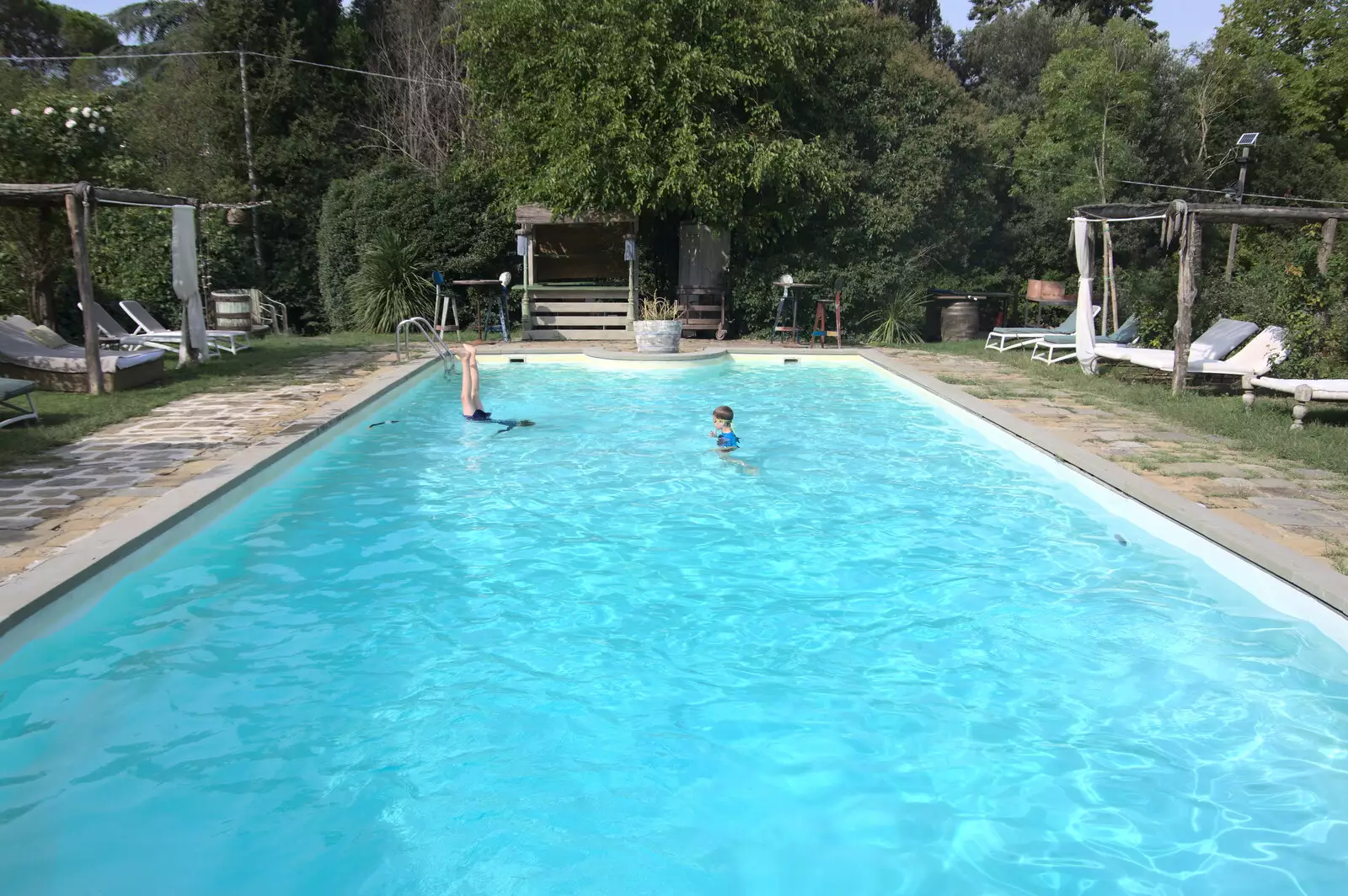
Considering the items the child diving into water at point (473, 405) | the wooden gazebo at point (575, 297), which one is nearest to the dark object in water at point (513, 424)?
the child diving into water at point (473, 405)

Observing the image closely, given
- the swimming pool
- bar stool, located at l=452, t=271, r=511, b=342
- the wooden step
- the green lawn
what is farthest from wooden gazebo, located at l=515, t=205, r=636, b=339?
the swimming pool

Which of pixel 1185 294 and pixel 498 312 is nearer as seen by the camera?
pixel 1185 294

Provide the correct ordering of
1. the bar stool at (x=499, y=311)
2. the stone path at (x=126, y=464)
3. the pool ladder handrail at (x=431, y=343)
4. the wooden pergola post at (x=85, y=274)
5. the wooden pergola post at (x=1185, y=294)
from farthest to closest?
the bar stool at (x=499, y=311) < the pool ladder handrail at (x=431, y=343) < the wooden pergola post at (x=1185, y=294) < the wooden pergola post at (x=85, y=274) < the stone path at (x=126, y=464)

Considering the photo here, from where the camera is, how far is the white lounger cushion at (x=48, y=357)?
9742 millimetres

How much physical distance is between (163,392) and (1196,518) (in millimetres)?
10098

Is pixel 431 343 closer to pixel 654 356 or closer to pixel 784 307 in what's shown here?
pixel 654 356

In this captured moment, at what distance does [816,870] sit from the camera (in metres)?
3.19

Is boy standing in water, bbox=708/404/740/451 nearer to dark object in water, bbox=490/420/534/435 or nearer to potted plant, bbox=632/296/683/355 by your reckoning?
dark object in water, bbox=490/420/534/435

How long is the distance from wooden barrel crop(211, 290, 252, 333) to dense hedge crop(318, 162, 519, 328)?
3880 millimetres

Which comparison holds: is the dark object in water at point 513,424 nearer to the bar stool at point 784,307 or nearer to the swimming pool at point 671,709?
the swimming pool at point 671,709

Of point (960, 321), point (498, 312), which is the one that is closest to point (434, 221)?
point (498, 312)

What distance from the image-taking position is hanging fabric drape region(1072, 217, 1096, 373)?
1237 centimetres

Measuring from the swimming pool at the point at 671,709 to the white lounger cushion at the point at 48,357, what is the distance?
4460mm

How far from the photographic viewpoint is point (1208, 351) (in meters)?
11.0
